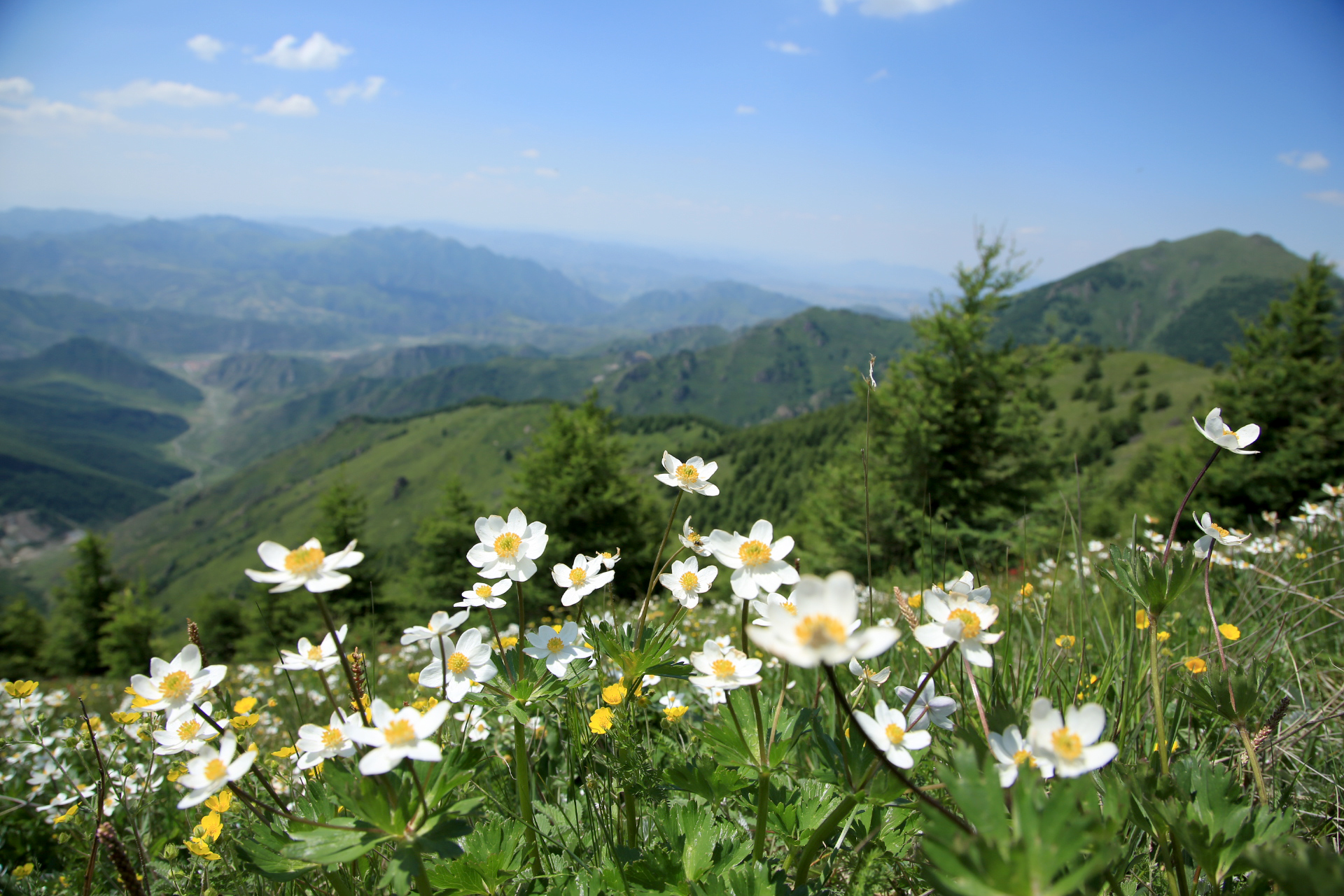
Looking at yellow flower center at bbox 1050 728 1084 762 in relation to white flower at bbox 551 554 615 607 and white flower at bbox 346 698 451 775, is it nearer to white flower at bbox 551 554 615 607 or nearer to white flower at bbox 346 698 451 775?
white flower at bbox 551 554 615 607

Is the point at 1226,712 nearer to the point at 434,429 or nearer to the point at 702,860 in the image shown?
the point at 702,860

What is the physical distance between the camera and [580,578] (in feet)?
6.70

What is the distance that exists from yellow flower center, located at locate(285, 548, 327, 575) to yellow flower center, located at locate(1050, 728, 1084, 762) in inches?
67.3

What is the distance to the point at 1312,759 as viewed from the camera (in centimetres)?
228

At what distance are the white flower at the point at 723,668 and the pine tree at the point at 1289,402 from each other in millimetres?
20960

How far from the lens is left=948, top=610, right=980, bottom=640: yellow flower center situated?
4.50 feet

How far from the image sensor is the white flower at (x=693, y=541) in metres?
1.79

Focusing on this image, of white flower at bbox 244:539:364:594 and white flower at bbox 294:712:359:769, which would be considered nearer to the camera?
white flower at bbox 244:539:364:594

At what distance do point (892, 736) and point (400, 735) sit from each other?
1.21m

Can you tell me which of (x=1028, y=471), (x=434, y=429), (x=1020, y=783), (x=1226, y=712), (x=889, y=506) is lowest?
(x=434, y=429)

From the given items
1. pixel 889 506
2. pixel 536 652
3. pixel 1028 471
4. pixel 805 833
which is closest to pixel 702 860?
pixel 805 833

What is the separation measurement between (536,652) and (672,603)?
3.74 meters

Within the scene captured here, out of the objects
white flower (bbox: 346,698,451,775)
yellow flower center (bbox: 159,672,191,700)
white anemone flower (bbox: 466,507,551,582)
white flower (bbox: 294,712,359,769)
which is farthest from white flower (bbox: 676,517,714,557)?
yellow flower center (bbox: 159,672,191,700)

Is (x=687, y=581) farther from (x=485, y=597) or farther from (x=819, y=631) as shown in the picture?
(x=819, y=631)
